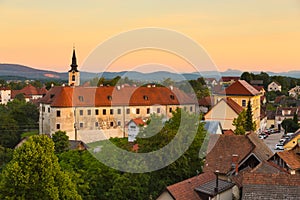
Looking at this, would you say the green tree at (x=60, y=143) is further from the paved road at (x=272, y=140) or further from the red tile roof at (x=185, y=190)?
the paved road at (x=272, y=140)

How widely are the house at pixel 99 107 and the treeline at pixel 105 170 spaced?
60.7 ft

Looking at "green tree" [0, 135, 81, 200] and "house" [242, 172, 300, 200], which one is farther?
"green tree" [0, 135, 81, 200]

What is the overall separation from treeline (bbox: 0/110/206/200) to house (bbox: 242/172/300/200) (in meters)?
4.35

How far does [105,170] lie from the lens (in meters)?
16.5

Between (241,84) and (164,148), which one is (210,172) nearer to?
(164,148)

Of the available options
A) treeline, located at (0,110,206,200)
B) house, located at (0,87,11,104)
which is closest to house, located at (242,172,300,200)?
treeline, located at (0,110,206,200)

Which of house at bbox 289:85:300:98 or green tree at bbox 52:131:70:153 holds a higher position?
house at bbox 289:85:300:98

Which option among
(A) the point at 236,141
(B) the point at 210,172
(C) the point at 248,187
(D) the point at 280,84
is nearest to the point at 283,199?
(C) the point at 248,187

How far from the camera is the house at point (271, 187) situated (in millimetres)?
11195

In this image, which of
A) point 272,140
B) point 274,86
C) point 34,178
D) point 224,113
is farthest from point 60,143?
point 274,86

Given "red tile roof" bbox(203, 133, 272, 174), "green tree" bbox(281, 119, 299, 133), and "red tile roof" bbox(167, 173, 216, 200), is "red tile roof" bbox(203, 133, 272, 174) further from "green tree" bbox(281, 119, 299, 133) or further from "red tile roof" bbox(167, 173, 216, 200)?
"green tree" bbox(281, 119, 299, 133)

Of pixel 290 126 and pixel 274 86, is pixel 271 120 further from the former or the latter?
pixel 274 86

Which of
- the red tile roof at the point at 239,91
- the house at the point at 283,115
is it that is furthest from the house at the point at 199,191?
the house at the point at 283,115

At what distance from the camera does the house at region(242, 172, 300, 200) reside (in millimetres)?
11195
